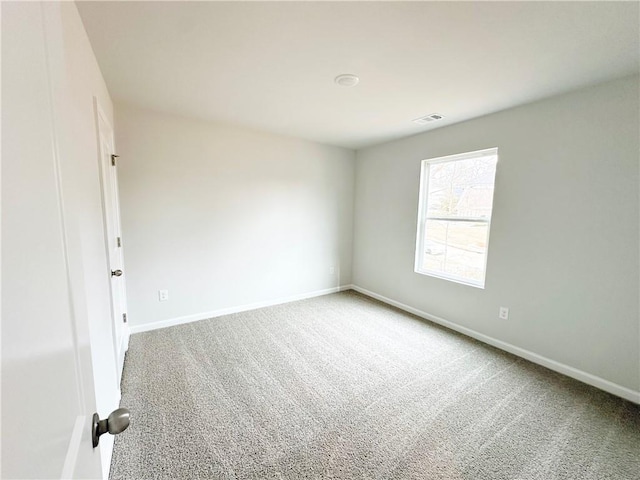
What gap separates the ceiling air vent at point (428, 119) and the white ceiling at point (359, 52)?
0.54 feet

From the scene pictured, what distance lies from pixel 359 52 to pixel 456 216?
2160 mm

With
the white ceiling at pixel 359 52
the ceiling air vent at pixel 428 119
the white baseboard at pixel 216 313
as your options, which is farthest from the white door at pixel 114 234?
the ceiling air vent at pixel 428 119

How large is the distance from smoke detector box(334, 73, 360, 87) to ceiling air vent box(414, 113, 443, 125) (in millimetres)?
1093

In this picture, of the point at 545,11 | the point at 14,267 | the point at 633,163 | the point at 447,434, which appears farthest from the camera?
the point at 633,163

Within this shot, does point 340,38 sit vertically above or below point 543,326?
above

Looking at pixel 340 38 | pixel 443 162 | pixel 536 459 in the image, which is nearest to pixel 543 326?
pixel 536 459

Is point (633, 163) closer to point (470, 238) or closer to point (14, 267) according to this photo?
point (470, 238)

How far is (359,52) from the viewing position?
5.70 feet

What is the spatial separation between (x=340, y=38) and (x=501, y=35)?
920 millimetres

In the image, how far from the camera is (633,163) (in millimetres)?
1950

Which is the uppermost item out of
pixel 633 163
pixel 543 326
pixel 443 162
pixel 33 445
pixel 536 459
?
pixel 443 162

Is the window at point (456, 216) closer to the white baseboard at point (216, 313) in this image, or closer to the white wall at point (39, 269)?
the white baseboard at point (216, 313)

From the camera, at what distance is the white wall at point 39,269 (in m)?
0.29

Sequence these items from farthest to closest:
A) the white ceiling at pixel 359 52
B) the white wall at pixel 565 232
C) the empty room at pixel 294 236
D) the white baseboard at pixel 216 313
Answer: the white baseboard at pixel 216 313 < the white wall at pixel 565 232 < the white ceiling at pixel 359 52 < the empty room at pixel 294 236
